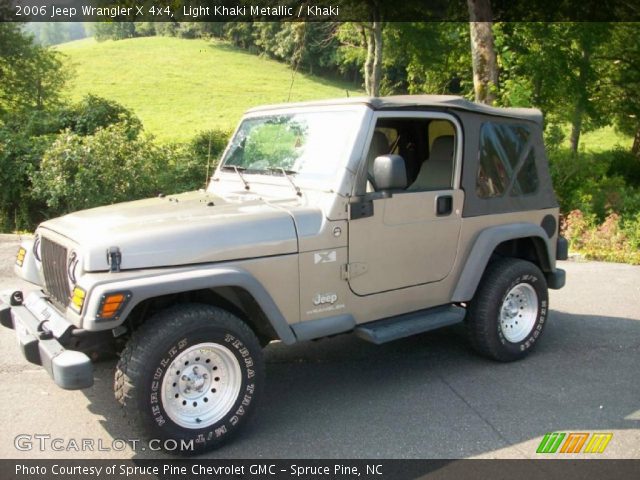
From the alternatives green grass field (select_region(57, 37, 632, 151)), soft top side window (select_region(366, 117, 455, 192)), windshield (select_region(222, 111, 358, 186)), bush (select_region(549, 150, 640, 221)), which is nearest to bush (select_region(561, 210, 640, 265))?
bush (select_region(549, 150, 640, 221))

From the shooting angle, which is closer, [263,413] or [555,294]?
[263,413]

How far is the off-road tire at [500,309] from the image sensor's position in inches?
193

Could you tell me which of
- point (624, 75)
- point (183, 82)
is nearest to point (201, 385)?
point (624, 75)

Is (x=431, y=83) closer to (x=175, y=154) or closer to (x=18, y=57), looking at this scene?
(x=175, y=154)

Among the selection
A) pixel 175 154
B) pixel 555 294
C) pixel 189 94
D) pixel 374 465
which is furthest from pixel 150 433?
pixel 189 94

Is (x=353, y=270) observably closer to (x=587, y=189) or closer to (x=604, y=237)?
(x=604, y=237)

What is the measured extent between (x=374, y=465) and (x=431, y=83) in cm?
1976

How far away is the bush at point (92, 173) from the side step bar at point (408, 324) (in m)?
8.43

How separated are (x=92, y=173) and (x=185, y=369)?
28.7 ft

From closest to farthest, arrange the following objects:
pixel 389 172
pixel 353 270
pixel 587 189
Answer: pixel 389 172, pixel 353 270, pixel 587 189

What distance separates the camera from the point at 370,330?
4266 millimetres

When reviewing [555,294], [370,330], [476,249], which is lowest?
[555,294]

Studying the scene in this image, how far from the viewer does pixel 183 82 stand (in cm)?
4028

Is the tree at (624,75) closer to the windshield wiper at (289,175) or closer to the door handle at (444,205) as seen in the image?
the door handle at (444,205)
